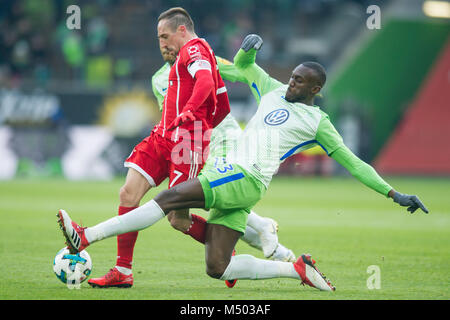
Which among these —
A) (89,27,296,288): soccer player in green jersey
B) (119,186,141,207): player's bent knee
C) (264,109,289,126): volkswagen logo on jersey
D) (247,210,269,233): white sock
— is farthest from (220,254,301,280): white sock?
(264,109,289,126): volkswagen logo on jersey

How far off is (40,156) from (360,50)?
35.0 feet

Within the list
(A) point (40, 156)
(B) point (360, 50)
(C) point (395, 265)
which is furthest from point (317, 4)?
(C) point (395, 265)

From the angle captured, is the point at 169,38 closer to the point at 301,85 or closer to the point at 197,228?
the point at 301,85

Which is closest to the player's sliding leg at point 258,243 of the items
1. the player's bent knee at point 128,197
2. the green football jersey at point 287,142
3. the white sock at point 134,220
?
the green football jersey at point 287,142

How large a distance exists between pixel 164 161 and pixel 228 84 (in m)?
14.9

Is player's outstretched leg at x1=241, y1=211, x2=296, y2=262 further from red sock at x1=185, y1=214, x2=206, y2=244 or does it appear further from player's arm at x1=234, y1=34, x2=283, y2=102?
player's arm at x1=234, y1=34, x2=283, y2=102

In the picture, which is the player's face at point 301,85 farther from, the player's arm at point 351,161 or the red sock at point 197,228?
the red sock at point 197,228

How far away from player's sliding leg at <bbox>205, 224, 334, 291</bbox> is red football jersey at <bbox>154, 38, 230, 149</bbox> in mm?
838

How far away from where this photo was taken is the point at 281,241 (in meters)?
9.22

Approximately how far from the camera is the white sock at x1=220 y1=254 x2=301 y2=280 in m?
5.79

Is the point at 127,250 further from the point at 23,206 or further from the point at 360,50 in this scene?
the point at 360,50

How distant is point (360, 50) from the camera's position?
2397cm
